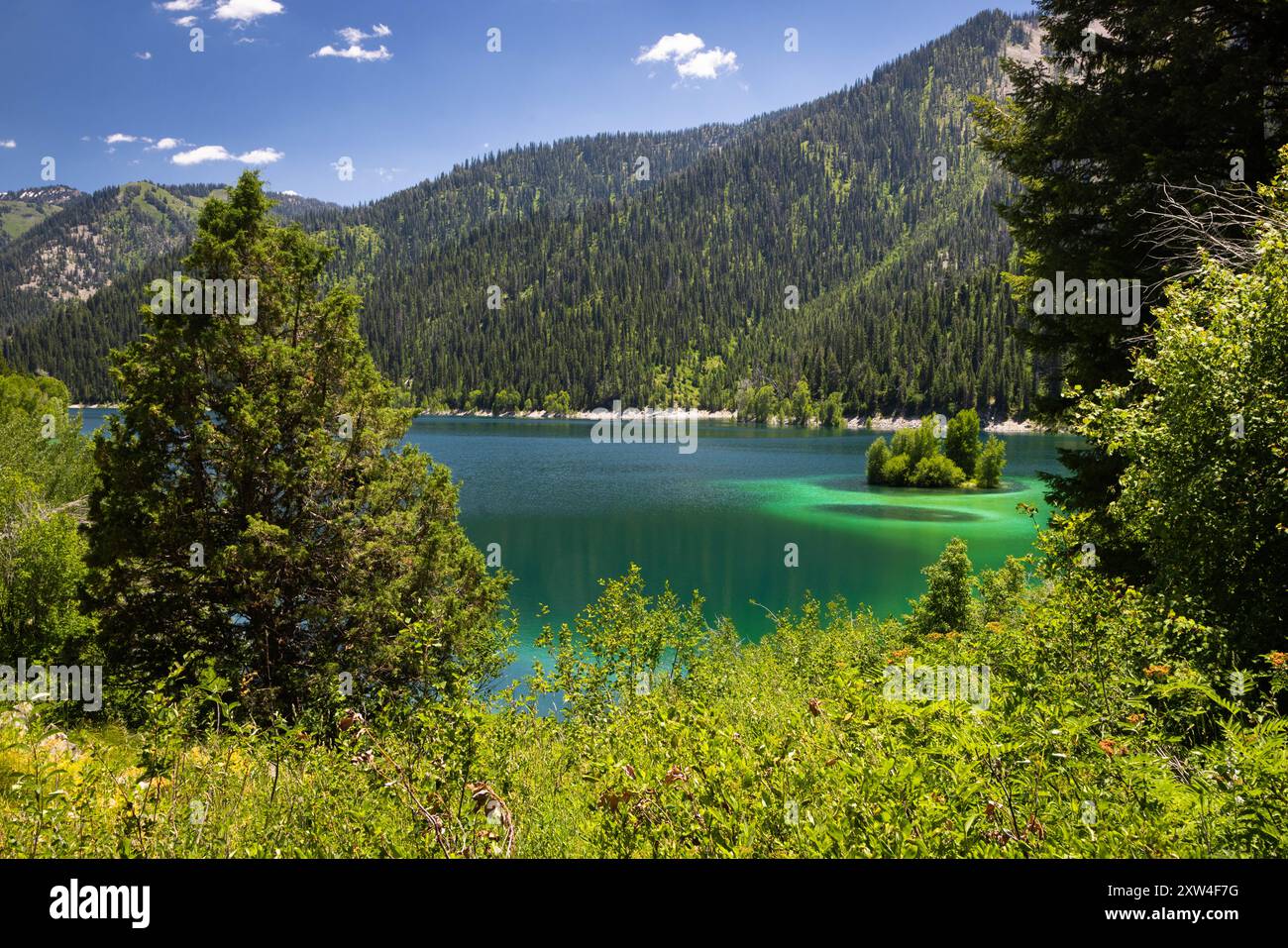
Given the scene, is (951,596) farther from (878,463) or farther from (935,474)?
(878,463)

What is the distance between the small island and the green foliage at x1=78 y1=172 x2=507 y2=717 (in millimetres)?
71857

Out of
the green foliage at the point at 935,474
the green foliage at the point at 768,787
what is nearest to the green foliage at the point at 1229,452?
the green foliage at the point at 768,787

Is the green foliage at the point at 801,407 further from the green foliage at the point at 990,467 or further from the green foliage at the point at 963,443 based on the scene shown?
the green foliage at the point at 990,467

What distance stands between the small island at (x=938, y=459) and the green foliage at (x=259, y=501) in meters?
71.9

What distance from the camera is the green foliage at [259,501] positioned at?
11609 millimetres

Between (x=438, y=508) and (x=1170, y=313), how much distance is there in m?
13.0

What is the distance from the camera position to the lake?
119 feet

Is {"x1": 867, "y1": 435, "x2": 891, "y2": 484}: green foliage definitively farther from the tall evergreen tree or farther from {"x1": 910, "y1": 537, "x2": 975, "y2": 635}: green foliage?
the tall evergreen tree

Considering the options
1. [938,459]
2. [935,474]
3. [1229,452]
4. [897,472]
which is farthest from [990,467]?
[1229,452]

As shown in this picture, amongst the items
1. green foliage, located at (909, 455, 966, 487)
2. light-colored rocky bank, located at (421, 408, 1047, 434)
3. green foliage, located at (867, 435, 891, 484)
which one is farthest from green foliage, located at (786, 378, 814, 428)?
green foliage, located at (909, 455, 966, 487)

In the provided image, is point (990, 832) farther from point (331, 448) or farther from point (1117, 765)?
point (331, 448)
